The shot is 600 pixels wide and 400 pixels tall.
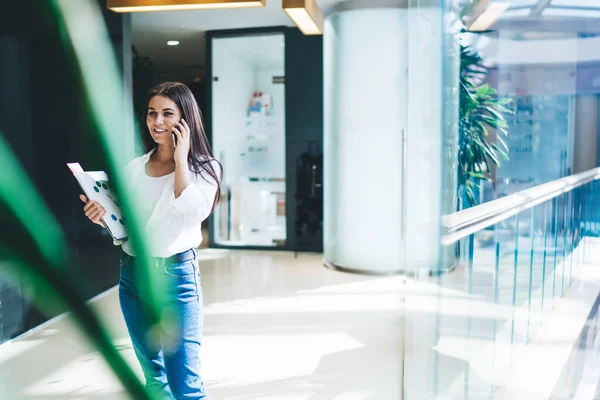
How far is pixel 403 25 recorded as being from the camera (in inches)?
205

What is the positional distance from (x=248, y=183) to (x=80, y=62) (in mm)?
3051

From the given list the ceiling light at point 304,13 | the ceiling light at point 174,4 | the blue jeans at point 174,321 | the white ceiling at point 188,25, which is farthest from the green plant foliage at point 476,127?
the white ceiling at point 188,25

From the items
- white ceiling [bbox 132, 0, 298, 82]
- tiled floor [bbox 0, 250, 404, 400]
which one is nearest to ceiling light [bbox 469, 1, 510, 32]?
tiled floor [bbox 0, 250, 404, 400]

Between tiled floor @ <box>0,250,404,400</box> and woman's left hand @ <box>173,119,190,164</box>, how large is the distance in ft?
4.60

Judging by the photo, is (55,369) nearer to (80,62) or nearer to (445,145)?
(80,62)

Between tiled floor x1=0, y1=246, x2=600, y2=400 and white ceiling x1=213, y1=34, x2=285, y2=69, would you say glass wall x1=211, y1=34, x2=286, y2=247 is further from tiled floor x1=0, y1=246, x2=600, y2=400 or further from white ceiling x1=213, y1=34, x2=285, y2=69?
tiled floor x1=0, y1=246, x2=600, y2=400

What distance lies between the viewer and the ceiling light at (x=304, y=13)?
4.03 meters

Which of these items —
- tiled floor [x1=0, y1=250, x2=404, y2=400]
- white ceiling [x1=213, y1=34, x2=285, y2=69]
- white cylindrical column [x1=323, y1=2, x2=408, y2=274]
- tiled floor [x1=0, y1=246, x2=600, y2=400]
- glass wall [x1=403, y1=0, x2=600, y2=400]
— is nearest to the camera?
glass wall [x1=403, y1=0, x2=600, y2=400]

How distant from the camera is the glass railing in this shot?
1099 mm

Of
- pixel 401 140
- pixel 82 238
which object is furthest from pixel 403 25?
pixel 82 238

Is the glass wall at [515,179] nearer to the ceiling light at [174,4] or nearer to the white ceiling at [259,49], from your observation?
the ceiling light at [174,4]

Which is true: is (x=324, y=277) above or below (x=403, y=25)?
below

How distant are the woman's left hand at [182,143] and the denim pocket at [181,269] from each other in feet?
1.04

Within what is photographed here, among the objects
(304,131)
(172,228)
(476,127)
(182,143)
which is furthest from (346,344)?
(304,131)
